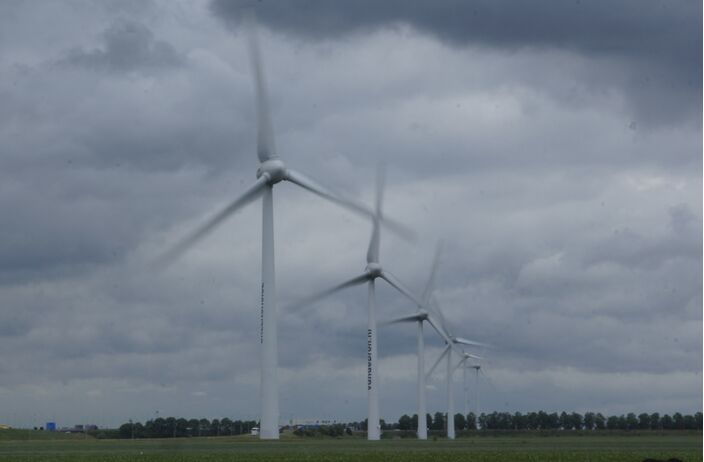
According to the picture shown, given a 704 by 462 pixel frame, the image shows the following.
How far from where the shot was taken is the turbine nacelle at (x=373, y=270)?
539ft

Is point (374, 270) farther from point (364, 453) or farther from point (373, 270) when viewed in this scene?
point (364, 453)

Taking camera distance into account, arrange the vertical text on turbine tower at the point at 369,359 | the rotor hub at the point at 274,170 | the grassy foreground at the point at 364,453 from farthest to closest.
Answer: the vertical text on turbine tower at the point at 369,359 → the rotor hub at the point at 274,170 → the grassy foreground at the point at 364,453

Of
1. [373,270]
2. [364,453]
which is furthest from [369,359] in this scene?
[364,453]

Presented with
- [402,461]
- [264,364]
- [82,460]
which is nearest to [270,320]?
[264,364]

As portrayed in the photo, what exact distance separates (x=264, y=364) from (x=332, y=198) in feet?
66.7

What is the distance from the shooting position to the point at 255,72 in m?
111

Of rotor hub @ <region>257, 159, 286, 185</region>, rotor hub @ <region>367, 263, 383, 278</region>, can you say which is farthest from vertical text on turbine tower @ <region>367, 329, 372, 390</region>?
rotor hub @ <region>257, 159, 286, 185</region>

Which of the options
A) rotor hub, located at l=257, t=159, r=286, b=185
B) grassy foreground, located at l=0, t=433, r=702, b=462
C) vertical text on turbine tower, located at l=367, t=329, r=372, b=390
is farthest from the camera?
vertical text on turbine tower, located at l=367, t=329, r=372, b=390

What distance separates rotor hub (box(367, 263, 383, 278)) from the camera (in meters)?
164

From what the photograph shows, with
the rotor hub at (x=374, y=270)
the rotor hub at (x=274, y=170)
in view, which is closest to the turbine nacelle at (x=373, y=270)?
the rotor hub at (x=374, y=270)

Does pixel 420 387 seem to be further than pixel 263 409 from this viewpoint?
Yes

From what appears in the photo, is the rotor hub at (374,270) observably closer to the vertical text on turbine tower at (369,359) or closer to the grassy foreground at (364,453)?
the vertical text on turbine tower at (369,359)

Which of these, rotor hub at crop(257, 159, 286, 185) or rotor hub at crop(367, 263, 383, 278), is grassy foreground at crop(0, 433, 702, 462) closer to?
rotor hub at crop(257, 159, 286, 185)

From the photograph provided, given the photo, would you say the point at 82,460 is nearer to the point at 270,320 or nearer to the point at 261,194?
the point at 270,320
